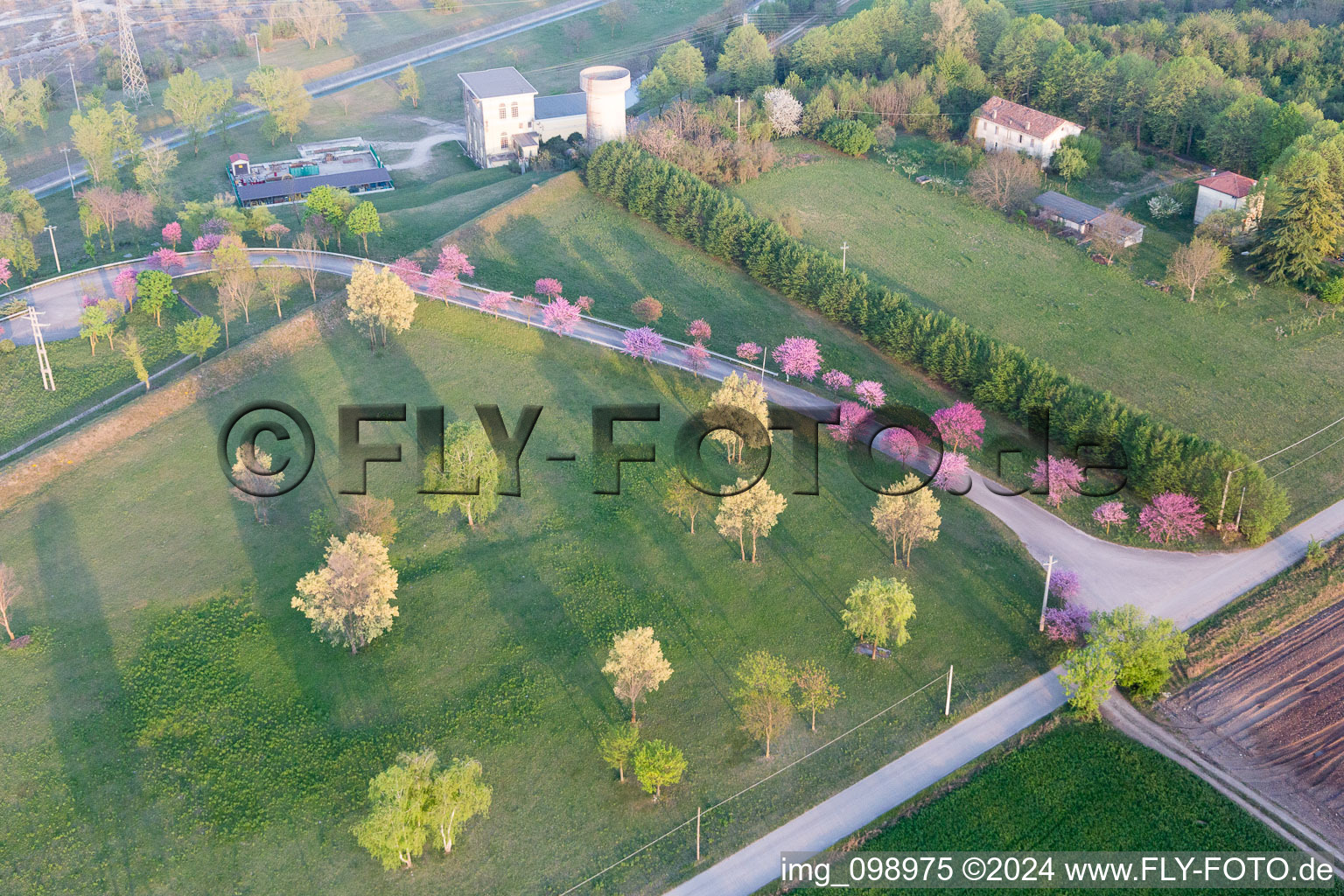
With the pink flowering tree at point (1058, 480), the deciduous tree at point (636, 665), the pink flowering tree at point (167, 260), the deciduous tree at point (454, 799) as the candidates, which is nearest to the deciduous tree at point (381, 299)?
the pink flowering tree at point (167, 260)

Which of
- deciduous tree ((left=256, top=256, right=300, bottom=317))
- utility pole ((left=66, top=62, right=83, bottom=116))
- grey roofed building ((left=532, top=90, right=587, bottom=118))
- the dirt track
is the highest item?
utility pole ((left=66, top=62, right=83, bottom=116))

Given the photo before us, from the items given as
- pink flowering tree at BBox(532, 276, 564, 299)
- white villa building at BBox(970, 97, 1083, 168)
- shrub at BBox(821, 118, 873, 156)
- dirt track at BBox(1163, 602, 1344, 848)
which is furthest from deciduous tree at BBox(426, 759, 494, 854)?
white villa building at BBox(970, 97, 1083, 168)

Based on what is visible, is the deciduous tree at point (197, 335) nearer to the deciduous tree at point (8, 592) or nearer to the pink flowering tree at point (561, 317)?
the deciduous tree at point (8, 592)

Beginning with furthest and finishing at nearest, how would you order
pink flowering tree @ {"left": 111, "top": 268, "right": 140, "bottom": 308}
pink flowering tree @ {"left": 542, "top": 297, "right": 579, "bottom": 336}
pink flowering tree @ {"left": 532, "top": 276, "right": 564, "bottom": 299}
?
pink flowering tree @ {"left": 111, "top": 268, "right": 140, "bottom": 308}, pink flowering tree @ {"left": 532, "top": 276, "right": 564, "bottom": 299}, pink flowering tree @ {"left": 542, "top": 297, "right": 579, "bottom": 336}

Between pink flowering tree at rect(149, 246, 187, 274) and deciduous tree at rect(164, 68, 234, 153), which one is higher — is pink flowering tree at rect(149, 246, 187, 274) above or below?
below

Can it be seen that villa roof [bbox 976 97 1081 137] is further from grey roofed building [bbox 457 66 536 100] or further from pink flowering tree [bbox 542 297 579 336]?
pink flowering tree [bbox 542 297 579 336]

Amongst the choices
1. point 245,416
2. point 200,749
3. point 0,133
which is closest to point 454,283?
point 245,416
